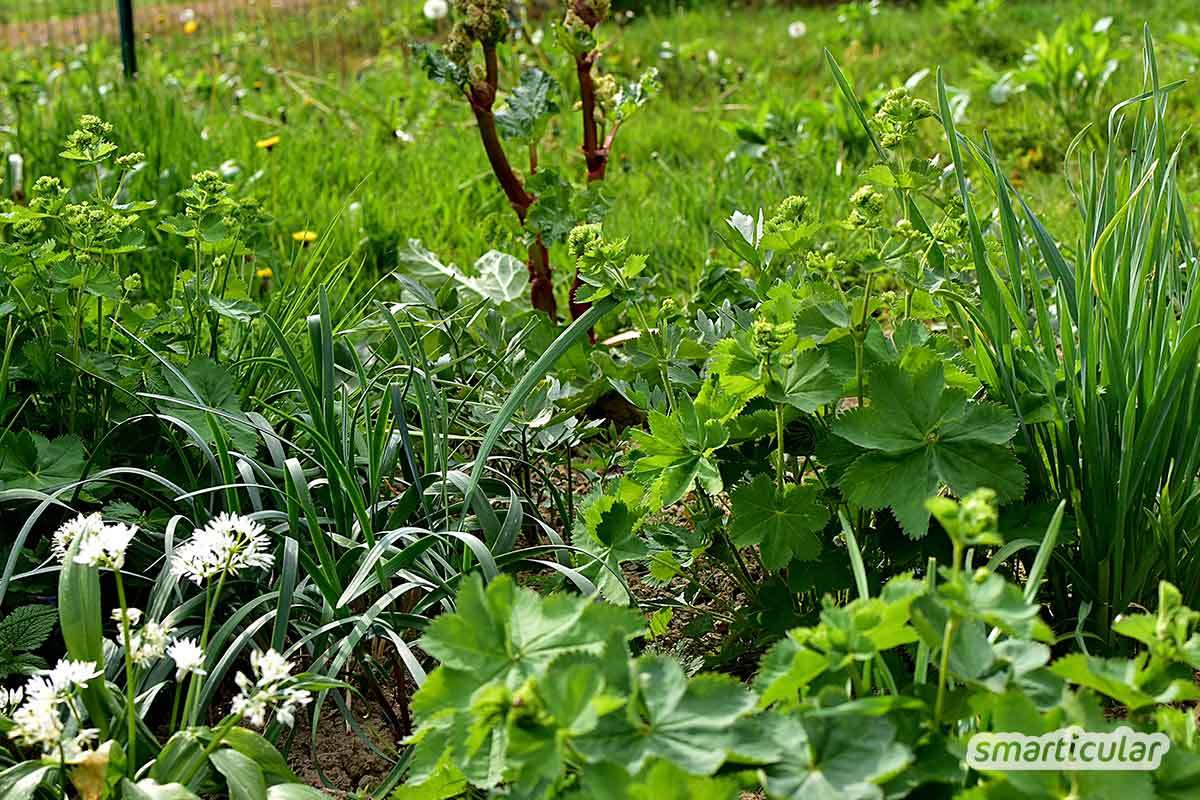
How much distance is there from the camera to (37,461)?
1714 millimetres

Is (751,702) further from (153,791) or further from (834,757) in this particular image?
(153,791)

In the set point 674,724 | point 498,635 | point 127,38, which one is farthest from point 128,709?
point 127,38

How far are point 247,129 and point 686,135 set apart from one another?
155 cm

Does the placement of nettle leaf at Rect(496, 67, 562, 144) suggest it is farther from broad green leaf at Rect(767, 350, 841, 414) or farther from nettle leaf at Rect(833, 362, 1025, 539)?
nettle leaf at Rect(833, 362, 1025, 539)

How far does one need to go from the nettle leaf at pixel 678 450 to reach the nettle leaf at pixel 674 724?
0.47 m

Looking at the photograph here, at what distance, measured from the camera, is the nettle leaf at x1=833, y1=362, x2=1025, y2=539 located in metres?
1.38

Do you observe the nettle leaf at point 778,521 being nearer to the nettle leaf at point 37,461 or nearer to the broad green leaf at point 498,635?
the broad green leaf at point 498,635

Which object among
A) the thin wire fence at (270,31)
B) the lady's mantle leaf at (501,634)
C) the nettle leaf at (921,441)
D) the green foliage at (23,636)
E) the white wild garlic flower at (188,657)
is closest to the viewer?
the lady's mantle leaf at (501,634)

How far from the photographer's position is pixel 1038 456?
4.94 feet

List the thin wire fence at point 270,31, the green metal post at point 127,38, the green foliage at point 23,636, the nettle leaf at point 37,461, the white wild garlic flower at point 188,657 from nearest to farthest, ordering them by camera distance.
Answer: the white wild garlic flower at point 188,657
the green foliage at point 23,636
the nettle leaf at point 37,461
the green metal post at point 127,38
the thin wire fence at point 270,31

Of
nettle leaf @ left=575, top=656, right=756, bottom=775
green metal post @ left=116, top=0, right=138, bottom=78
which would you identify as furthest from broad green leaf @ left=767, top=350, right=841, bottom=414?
green metal post @ left=116, top=0, right=138, bottom=78

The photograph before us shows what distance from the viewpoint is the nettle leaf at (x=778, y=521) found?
146 cm

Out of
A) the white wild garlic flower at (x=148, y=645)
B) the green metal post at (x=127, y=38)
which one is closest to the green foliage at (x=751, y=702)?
the white wild garlic flower at (x=148, y=645)

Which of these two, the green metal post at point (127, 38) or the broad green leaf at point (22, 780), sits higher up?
the green metal post at point (127, 38)
